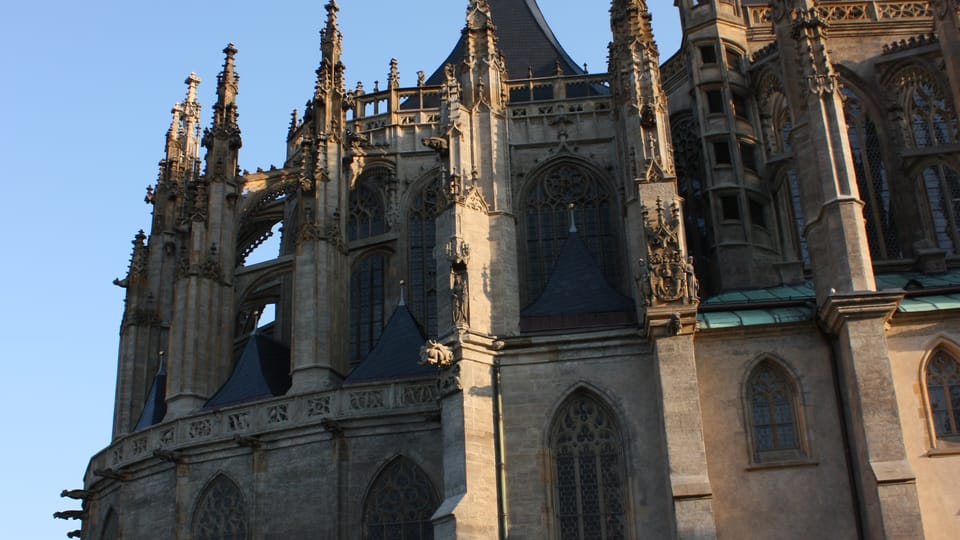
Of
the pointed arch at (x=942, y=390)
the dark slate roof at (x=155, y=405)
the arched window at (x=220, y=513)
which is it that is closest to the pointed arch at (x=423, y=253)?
the arched window at (x=220, y=513)

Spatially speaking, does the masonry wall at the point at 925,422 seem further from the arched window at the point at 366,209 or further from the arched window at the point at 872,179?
the arched window at the point at 366,209

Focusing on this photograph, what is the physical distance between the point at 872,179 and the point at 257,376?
540 inches

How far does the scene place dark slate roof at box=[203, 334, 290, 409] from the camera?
2406cm

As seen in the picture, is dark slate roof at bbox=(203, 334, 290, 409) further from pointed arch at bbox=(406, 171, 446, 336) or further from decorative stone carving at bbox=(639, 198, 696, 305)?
decorative stone carving at bbox=(639, 198, 696, 305)

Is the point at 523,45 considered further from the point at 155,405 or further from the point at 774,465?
the point at 774,465

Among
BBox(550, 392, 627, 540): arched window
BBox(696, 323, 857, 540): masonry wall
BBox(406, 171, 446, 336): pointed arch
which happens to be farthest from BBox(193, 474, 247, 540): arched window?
BBox(696, 323, 857, 540): masonry wall

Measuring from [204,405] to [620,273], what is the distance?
31.2ft

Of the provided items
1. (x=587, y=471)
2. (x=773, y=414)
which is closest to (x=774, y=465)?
(x=773, y=414)

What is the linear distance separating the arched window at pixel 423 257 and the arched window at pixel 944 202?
1064 centimetres

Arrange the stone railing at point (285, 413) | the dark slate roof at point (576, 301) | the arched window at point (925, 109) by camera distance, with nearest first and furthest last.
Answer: the dark slate roof at point (576, 301) < the stone railing at point (285, 413) < the arched window at point (925, 109)

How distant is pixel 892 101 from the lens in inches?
985

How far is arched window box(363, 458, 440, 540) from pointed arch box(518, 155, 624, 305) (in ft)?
19.0

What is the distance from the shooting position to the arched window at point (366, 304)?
2673 centimetres

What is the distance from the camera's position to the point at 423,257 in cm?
2736
